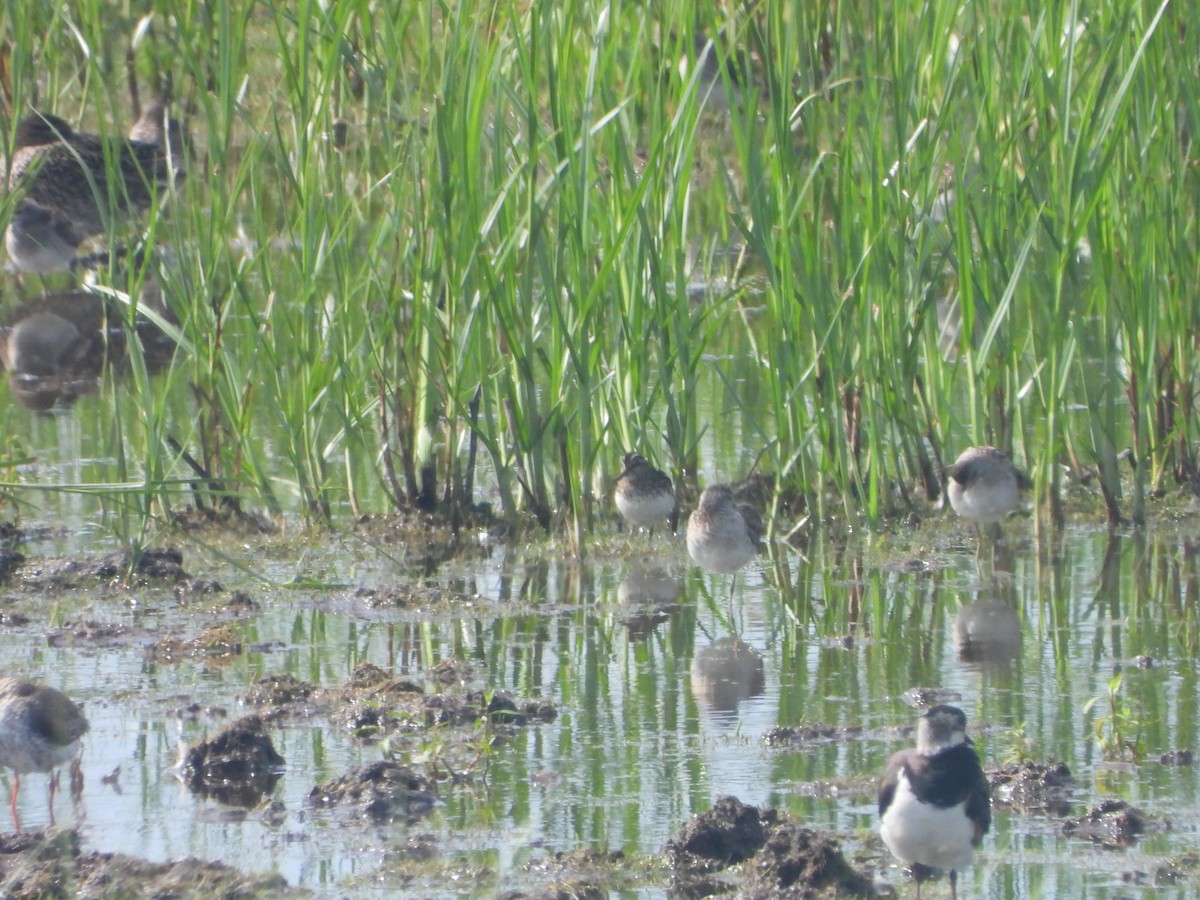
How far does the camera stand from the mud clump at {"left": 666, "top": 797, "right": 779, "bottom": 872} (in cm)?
410

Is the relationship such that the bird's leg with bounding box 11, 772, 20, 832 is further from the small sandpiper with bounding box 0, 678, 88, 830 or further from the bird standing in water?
the bird standing in water

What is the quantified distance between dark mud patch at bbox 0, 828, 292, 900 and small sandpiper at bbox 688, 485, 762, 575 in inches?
101

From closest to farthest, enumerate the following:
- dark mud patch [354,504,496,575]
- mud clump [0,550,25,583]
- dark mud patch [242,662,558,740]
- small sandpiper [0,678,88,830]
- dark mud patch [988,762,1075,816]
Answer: dark mud patch [988,762,1075,816], small sandpiper [0,678,88,830], dark mud patch [242,662,558,740], mud clump [0,550,25,583], dark mud patch [354,504,496,575]

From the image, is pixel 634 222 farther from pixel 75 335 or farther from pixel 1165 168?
pixel 75 335

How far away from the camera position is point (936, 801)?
153 inches

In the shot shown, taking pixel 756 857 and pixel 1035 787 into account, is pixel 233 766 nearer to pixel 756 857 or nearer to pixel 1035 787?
pixel 756 857

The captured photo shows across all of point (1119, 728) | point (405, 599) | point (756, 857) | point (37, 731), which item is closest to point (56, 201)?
point (405, 599)

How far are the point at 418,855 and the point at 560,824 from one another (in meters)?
0.34

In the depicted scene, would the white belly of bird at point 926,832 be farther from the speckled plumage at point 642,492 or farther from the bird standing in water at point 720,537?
the speckled plumage at point 642,492

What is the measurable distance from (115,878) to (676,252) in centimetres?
328

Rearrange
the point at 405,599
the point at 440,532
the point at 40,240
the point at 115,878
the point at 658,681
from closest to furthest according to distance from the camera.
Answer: the point at 115,878 < the point at 658,681 < the point at 405,599 < the point at 440,532 < the point at 40,240

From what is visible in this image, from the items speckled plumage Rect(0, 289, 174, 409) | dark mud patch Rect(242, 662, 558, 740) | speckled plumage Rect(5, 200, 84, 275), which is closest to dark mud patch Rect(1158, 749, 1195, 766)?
dark mud patch Rect(242, 662, 558, 740)

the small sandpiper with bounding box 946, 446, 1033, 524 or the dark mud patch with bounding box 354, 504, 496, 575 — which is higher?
the small sandpiper with bounding box 946, 446, 1033, 524

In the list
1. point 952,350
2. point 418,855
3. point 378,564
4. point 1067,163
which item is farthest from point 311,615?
point 952,350
